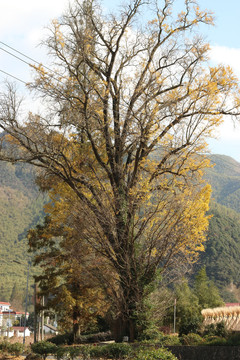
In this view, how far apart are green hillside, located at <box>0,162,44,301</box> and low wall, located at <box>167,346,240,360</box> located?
4260 inches

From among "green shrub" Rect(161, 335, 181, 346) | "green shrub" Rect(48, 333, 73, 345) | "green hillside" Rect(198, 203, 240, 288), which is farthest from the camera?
"green hillside" Rect(198, 203, 240, 288)

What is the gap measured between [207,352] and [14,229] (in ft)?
499

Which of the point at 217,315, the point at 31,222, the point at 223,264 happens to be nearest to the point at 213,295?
the point at 217,315

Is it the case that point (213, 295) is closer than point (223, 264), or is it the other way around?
point (213, 295)

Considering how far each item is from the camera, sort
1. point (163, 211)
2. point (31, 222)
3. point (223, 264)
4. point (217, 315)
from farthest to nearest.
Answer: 1. point (31, 222)
2. point (223, 264)
3. point (217, 315)
4. point (163, 211)

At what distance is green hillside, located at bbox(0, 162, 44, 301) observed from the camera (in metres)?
138

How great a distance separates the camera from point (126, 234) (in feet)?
65.8

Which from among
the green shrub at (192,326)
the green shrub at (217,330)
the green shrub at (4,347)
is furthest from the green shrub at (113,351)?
the green shrub at (192,326)

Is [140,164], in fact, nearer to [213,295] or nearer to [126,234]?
[126,234]

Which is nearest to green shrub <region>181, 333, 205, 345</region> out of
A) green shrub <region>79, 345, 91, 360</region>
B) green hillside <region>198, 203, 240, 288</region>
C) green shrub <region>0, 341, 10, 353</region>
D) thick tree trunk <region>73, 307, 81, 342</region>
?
green shrub <region>79, 345, 91, 360</region>

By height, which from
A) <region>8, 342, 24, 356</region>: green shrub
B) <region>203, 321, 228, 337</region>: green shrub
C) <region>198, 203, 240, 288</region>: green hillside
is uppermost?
<region>198, 203, 240, 288</region>: green hillside

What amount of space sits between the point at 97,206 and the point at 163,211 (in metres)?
2.77

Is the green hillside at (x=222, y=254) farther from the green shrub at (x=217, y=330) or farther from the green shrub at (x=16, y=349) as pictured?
the green shrub at (x=16, y=349)

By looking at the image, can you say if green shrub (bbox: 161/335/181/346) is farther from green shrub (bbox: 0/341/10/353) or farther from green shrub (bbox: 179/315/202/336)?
green shrub (bbox: 0/341/10/353)
